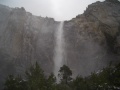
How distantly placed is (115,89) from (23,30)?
56.5m

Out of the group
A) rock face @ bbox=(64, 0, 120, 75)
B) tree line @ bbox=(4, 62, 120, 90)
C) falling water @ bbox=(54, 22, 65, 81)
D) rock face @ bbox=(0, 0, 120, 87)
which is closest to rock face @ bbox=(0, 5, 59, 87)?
rock face @ bbox=(0, 0, 120, 87)

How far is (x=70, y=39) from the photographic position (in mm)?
90500

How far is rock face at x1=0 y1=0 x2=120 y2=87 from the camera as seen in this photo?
7941 cm

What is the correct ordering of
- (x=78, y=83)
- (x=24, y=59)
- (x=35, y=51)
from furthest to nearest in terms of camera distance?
(x=35, y=51) → (x=24, y=59) → (x=78, y=83)

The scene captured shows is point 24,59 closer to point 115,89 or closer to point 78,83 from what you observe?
point 78,83

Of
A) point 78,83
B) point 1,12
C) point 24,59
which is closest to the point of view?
point 78,83

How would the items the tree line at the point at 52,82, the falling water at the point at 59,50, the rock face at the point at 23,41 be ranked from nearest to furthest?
the tree line at the point at 52,82 → the rock face at the point at 23,41 → the falling water at the point at 59,50

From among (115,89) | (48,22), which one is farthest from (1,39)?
(115,89)

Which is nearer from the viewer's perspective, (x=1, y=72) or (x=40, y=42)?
(x=1, y=72)

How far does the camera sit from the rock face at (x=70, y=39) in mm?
79413

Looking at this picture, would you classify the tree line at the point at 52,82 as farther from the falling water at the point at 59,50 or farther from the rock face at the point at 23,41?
the falling water at the point at 59,50

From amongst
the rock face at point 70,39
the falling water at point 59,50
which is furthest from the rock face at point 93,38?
the falling water at point 59,50

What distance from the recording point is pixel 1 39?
81.8 meters

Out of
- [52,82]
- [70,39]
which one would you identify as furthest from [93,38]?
[52,82]
